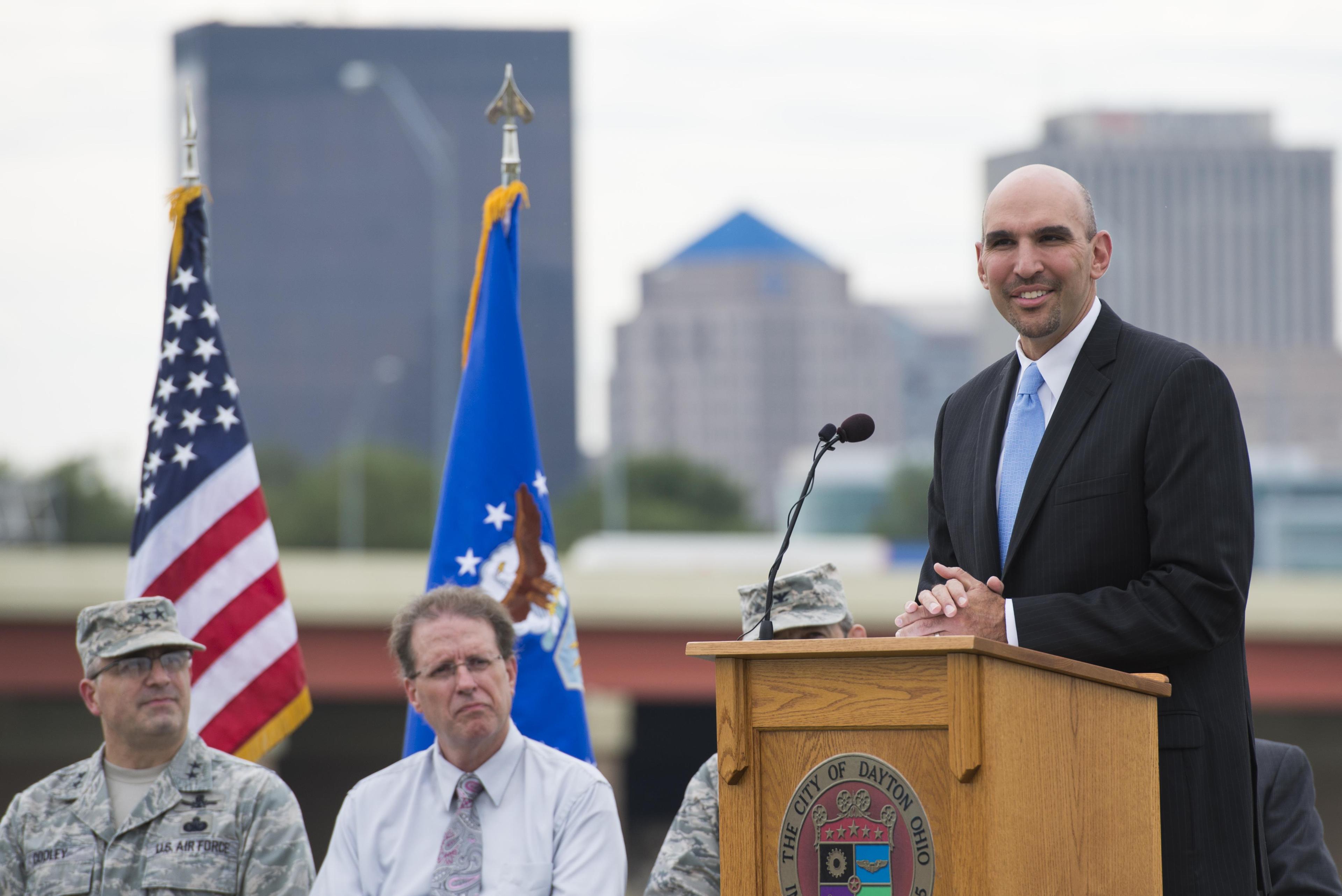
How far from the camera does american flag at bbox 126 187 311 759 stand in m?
5.06

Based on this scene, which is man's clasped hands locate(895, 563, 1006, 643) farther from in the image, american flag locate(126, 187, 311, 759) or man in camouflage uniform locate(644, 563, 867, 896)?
american flag locate(126, 187, 311, 759)

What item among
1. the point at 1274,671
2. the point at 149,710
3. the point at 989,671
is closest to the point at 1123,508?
the point at 989,671

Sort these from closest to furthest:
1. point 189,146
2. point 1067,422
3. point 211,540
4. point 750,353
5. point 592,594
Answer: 1. point 1067,422
2. point 211,540
3. point 189,146
4. point 592,594
5. point 750,353

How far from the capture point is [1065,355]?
279 cm

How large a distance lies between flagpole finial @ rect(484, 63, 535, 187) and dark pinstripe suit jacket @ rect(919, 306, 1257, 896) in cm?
272

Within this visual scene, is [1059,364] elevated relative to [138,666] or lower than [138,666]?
elevated

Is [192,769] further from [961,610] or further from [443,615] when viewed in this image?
[961,610]

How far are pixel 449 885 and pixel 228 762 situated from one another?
78cm

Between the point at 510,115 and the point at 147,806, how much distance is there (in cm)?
226

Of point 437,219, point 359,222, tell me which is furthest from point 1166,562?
point 359,222

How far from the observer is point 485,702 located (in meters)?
3.87

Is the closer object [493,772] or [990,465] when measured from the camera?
[990,465]

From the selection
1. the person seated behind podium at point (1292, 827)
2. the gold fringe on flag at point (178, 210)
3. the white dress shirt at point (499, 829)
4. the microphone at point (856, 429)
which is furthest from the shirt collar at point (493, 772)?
the gold fringe on flag at point (178, 210)

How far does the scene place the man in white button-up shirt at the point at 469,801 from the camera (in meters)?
3.77
